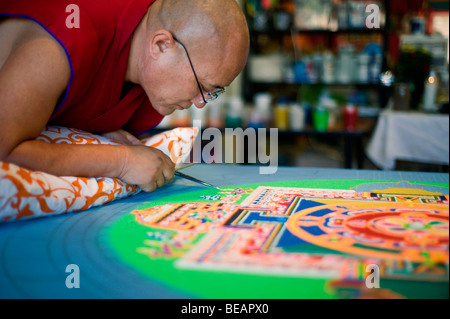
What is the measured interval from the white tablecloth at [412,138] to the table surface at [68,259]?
219 centimetres

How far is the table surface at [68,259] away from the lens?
62 centimetres

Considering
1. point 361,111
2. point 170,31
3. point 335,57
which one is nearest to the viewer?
point 170,31

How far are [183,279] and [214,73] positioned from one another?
67 centimetres

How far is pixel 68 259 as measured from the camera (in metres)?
0.73

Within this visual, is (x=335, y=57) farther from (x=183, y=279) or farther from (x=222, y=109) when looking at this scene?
(x=183, y=279)

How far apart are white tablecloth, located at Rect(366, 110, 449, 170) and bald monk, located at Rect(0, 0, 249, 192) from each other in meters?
2.00

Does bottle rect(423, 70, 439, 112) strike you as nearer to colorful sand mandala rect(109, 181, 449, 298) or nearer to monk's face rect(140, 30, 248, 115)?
colorful sand mandala rect(109, 181, 449, 298)

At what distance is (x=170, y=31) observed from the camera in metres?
1.18

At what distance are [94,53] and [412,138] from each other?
7.74 ft
